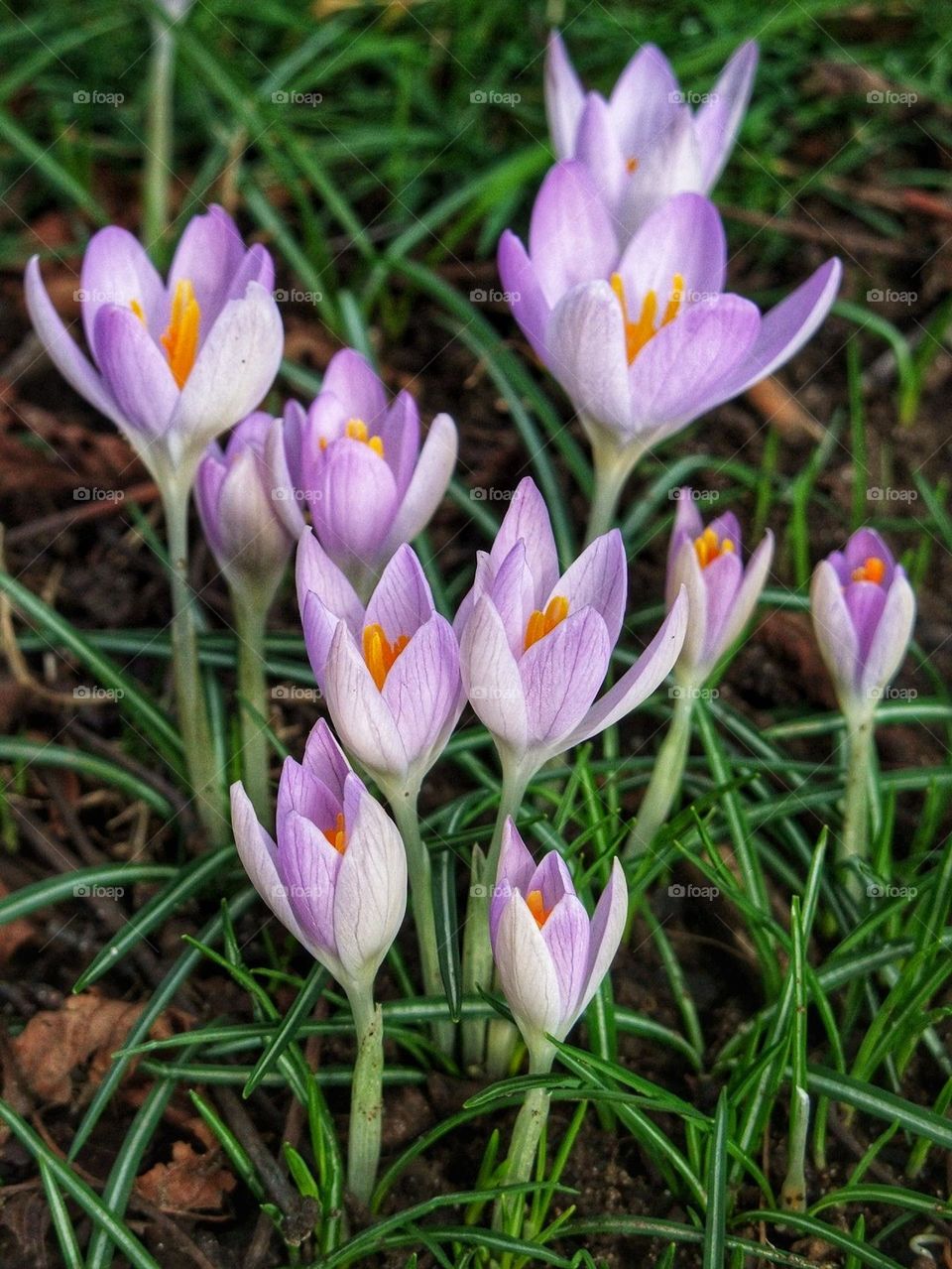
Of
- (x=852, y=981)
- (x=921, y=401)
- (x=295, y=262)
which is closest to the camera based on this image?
(x=852, y=981)

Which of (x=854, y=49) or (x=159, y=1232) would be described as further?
(x=854, y=49)

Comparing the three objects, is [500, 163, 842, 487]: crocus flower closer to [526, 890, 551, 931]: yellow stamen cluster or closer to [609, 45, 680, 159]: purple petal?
[609, 45, 680, 159]: purple petal

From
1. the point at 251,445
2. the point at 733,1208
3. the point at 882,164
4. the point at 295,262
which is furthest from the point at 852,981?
the point at 882,164

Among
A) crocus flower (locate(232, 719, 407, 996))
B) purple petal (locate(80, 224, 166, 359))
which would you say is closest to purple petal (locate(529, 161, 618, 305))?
purple petal (locate(80, 224, 166, 359))

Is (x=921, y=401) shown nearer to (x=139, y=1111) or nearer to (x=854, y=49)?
(x=854, y=49)

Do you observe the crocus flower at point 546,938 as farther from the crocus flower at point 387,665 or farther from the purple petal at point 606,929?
the crocus flower at point 387,665

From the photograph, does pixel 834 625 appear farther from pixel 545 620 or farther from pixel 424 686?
pixel 424 686

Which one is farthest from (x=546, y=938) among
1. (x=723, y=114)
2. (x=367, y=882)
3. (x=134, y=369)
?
(x=723, y=114)
